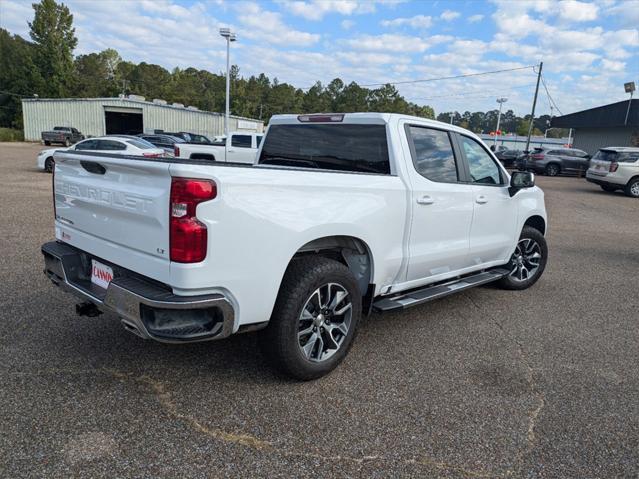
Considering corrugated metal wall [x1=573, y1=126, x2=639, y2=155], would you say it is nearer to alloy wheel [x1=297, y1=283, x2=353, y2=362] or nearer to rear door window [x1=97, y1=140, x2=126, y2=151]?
rear door window [x1=97, y1=140, x2=126, y2=151]

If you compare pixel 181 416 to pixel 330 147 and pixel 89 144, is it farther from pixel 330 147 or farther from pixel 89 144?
pixel 89 144

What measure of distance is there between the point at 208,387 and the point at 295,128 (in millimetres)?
2494

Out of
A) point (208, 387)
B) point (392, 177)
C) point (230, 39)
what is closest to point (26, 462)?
point (208, 387)

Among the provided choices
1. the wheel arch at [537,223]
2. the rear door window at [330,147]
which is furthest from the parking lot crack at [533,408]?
the rear door window at [330,147]

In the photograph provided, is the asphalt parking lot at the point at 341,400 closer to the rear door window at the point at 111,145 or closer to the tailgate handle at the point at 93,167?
the tailgate handle at the point at 93,167

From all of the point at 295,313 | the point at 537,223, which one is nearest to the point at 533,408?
the point at 295,313

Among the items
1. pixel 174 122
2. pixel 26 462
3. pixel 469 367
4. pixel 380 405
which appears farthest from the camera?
pixel 174 122

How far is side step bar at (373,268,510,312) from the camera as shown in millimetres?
3814

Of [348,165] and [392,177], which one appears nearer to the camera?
[392,177]

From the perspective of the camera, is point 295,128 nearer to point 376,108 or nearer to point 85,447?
point 85,447

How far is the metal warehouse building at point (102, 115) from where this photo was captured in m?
47.1

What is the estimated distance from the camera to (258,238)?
110 inches

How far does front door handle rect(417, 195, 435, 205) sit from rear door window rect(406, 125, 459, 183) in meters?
0.20

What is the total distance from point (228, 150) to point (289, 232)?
1490 centimetres
